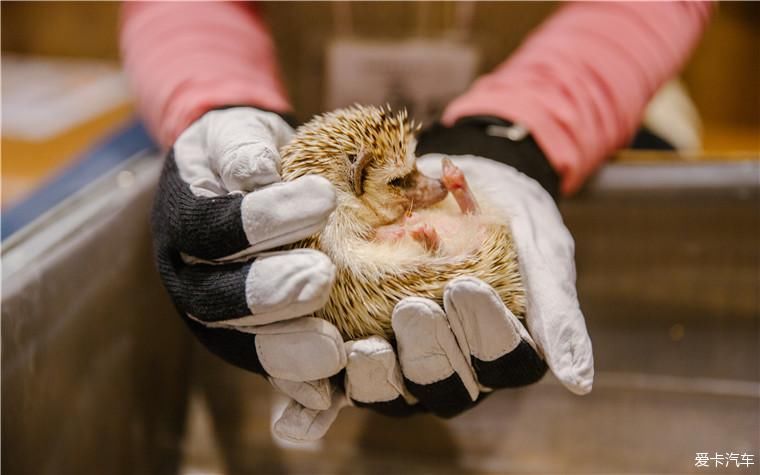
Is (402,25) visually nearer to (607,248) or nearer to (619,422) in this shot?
(607,248)

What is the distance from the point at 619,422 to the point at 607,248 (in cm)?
28

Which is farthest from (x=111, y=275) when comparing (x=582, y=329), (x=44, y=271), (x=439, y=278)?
(x=582, y=329)

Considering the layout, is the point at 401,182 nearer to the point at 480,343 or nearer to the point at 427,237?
the point at 427,237

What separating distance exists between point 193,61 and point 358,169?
42cm

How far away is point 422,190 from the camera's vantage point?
71 centimetres

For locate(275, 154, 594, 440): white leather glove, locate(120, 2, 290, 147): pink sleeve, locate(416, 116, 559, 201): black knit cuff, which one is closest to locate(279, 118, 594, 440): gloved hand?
locate(275, 154, 594, 440): white leather glove

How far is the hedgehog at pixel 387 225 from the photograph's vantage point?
622 mm

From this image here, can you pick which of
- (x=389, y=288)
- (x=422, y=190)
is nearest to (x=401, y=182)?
(x=422, y=190)

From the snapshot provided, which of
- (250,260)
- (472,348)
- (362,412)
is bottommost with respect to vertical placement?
(362,412)

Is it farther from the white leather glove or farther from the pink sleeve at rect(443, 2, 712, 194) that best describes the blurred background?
the white leather glove

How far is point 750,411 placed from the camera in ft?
3.00

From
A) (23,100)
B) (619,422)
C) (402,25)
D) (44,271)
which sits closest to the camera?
(44,271)

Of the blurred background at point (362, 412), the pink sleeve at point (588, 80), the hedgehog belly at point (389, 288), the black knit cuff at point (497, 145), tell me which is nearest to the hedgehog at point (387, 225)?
the hedgehog belly at point (389, 288)

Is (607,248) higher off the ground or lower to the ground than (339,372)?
lower
